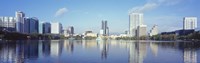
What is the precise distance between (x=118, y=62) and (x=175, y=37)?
141105 mm

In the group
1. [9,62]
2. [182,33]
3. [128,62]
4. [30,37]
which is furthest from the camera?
[182,33]

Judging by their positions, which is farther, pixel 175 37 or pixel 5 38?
pixel 175 37

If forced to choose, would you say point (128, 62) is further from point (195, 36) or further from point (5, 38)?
point (195, 36)

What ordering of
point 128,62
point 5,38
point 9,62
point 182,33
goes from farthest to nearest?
1. point 182,33
2. point 5,38
3. point 128,62
4. point 9,62

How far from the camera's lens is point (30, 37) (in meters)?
161

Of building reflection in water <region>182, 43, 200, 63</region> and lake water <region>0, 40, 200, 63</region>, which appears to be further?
building reflection in water <region>182, 43, 200, 63</region>

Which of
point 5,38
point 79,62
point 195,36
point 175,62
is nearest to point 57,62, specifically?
point 79,62

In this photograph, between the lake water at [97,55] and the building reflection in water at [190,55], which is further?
the building reflection in water at [190,55]

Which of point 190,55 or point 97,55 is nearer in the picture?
point 190,55

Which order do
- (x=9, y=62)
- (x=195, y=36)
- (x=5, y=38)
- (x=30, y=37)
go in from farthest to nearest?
(x=30, y=37)
(x=195, y=36)
(x=5, y=38)
(x=9, y=62)

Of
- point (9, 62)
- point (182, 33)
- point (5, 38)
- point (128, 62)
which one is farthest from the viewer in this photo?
point (182, 33)

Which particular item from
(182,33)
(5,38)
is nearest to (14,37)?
(5,38)

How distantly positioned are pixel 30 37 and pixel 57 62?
137682 mm

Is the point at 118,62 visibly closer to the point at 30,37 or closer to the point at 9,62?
the point at 9,62
